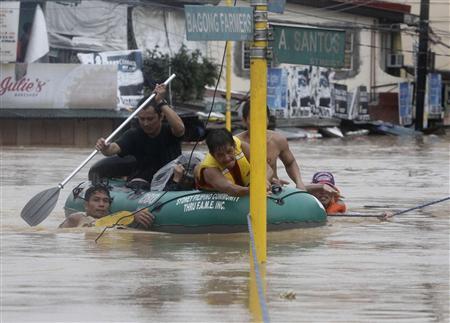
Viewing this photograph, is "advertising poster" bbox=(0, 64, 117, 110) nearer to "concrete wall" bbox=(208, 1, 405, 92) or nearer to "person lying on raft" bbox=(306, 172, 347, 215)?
"concrete wall" bbox=(208, 1, 405, 92)

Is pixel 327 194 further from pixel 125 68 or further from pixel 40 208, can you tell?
pixel 125 68

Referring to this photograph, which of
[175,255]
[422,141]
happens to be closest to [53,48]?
[422,141]

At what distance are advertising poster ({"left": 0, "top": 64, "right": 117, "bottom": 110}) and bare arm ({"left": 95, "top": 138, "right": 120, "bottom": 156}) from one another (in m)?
25.1

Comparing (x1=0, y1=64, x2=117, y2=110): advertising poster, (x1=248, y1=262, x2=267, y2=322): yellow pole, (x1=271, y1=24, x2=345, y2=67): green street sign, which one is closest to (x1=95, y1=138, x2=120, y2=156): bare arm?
(x1=248, y1=262, x2=267, y2=322): yellow pole

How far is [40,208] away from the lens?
14.4 metres

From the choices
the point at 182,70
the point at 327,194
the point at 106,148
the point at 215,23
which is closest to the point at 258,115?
the point at 215,23

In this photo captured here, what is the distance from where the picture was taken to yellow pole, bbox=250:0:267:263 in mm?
9953

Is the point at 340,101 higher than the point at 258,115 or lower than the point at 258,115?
lower

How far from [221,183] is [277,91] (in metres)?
36.0

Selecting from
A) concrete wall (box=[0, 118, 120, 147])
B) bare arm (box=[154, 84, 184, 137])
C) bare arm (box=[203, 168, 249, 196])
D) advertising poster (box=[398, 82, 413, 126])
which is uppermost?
bare arm (box=[154, 84, 184, 137])

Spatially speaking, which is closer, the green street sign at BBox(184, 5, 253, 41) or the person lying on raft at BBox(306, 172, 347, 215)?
the green street sign at BBox(184, 5, 253, 41)

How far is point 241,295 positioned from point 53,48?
33.0 metres

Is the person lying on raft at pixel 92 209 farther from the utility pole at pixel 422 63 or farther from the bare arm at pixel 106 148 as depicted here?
the utility pole at pixel 422 63

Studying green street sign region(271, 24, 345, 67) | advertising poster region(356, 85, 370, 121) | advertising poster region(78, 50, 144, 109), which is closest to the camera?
green street sign region(271, 24, 345, 67)
